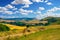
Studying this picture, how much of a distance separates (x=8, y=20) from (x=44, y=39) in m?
23.3

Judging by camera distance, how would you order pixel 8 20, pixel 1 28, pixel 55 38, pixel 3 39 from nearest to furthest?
pixel 3 39, pixel 55 38, pixel 1 28, pixel 8 20

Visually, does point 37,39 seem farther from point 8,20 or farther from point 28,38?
point 8,20

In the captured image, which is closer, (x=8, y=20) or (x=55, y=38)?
(x=55, y=38)

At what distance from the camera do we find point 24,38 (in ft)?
48.8

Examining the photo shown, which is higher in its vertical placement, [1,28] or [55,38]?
[1,28]

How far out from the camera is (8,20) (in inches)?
1464

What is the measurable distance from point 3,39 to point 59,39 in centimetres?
508

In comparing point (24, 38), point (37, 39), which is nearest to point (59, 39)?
point (37, 39)

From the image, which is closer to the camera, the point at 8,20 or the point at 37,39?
the point at 37,39

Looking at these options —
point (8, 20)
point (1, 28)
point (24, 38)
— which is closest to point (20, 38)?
point (24, 38)

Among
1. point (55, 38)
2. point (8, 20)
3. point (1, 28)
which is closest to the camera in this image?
point (55, 38)

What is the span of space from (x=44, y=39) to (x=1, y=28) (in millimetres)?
6700

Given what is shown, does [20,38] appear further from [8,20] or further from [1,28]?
[8,20]

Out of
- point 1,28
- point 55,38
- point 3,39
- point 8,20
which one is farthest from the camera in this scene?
point 8,20
